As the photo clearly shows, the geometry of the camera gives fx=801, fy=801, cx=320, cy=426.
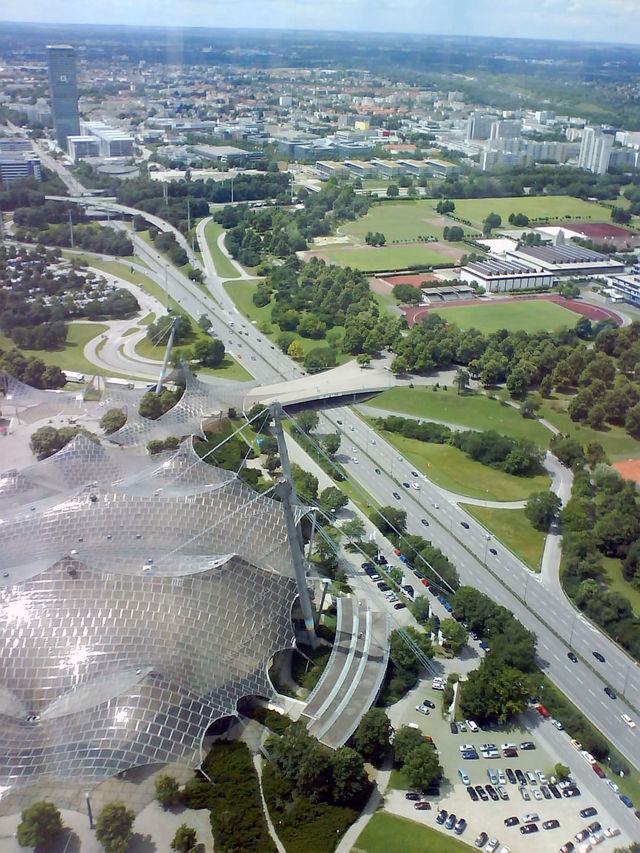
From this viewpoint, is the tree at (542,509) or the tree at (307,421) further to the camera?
the tree at (307,421)

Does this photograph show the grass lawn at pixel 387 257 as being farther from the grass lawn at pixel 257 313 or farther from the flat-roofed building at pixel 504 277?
the grass lawn at pixel 257 313

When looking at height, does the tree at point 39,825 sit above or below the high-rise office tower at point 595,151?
below

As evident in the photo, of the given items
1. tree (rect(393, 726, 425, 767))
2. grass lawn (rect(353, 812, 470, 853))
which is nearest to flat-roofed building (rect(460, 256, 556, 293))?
tree (rect(393, 726, 425, 767))

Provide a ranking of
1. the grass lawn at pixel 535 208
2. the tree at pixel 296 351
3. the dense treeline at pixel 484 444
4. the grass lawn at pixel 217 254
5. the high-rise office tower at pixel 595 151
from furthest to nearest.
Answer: the high-rise office tower at pixel 595 151, the grass lawn at pixel 535 208, the grass lawn at pixel 217 254, the tree at pixel 296 351, the dense treeline at pixel 484 444

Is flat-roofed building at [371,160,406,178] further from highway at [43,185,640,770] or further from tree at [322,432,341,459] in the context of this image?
tree at [322,432,341,459]

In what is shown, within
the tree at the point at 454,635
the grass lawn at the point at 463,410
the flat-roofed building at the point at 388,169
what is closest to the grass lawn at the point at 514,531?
the tree at the point at 454,635

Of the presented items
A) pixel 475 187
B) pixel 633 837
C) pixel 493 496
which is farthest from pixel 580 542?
pixel 475 187

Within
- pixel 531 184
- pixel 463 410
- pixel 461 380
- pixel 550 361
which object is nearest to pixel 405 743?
pixel 463 410
